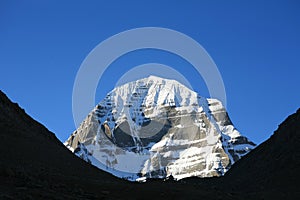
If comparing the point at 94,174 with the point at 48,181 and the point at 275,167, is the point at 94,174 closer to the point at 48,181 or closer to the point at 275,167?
the point at 48,181

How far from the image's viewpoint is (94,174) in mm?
53062

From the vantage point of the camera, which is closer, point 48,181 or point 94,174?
point 48,181

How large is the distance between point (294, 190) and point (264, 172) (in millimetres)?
13917

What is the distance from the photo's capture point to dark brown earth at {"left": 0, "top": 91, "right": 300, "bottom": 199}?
31812 millimetres

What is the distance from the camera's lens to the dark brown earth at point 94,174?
31812mm

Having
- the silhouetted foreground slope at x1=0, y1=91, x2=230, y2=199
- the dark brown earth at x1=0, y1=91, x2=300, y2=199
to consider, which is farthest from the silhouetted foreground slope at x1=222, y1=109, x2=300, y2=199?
the silhouetted foreground slope at x1=0, y1=91, x2=230, y2=199

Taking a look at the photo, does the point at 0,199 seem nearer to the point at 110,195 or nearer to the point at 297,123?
the point at 110,195

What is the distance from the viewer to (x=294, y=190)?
47125 millimetres

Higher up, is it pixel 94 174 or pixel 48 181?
pixel 94 174

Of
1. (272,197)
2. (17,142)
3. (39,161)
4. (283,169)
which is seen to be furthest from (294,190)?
(17,142)

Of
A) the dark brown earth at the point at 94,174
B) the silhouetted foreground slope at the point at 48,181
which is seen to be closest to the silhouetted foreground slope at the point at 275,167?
the dark brown earth at the point at 94,174

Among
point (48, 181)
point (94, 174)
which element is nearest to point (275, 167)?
point (94, 174)

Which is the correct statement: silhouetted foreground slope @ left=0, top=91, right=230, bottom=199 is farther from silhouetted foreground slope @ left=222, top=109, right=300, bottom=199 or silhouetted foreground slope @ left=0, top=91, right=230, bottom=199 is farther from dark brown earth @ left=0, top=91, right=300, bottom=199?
silhouetted foreground slope @ left=222, top=109, right=300, bottom=199

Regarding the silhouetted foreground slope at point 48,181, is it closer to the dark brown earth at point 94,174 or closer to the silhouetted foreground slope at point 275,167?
the dark brown earth at point 94,174
